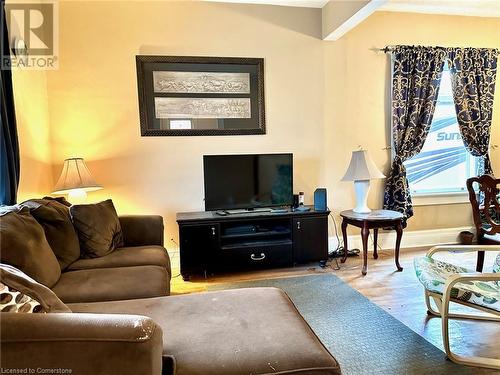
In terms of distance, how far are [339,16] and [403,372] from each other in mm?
3143

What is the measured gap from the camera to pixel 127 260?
241 cm

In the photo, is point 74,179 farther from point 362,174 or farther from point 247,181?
point 362,174

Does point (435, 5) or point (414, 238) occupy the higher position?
point (435, 5)

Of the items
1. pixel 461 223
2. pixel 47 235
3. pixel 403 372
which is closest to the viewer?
pixel 403 372

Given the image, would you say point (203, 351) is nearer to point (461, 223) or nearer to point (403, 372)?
point (403, 372)

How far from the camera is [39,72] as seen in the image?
10.8ft

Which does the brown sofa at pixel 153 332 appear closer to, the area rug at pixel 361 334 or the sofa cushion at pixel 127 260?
the sofa cushion at pixel 127 260

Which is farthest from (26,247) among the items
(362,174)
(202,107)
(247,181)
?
(362,174)

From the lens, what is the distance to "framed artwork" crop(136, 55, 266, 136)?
3.57 metres

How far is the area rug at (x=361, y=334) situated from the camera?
189cm

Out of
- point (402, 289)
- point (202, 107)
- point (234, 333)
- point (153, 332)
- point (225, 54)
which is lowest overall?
point (402, 289)

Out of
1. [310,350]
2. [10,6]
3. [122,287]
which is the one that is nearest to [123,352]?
[310,350]

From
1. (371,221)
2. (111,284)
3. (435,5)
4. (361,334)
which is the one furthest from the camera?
(435,5)

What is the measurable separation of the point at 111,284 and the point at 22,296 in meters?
0.82
